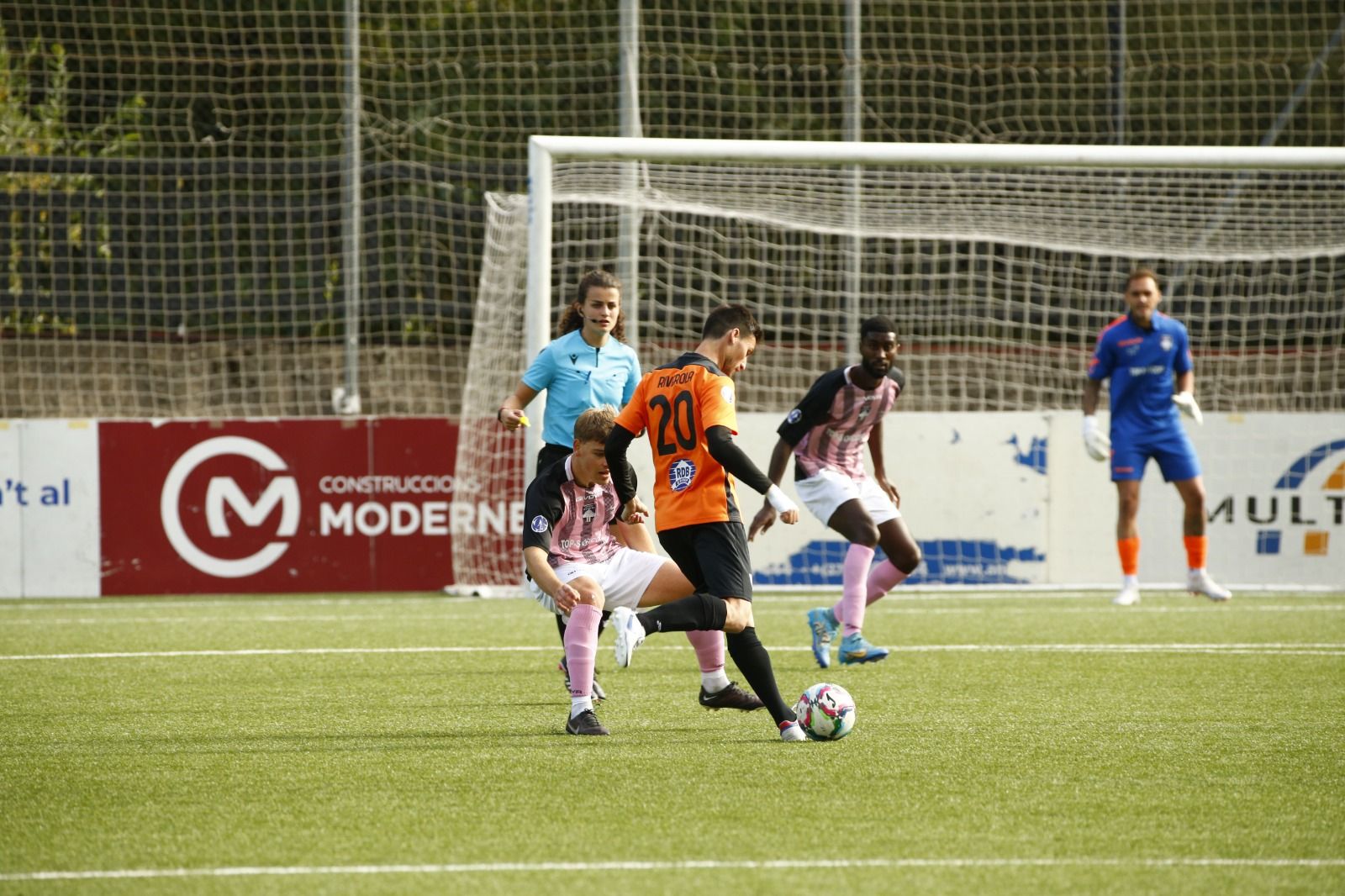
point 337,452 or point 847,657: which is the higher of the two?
point 337,452

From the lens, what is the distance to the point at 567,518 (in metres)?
5.74

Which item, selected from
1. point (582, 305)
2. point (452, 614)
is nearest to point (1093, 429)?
point (452, 614)

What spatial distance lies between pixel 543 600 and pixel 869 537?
2424 mm

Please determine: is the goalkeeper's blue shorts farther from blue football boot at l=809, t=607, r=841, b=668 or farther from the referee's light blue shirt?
the referee's light blue shirt

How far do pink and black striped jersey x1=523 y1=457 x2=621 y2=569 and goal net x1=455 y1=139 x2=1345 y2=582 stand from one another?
4.07m

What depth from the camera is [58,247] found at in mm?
16141

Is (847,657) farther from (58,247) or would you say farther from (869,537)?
(58,247)

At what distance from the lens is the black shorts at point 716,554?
556cm

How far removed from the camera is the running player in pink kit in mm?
7520

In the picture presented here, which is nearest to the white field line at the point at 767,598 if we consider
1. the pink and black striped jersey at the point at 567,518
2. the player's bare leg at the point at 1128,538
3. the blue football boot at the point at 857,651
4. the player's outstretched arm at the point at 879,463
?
the player's bare leg at the point at 1128,538

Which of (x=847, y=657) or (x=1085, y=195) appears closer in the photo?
(x=847, y=657)

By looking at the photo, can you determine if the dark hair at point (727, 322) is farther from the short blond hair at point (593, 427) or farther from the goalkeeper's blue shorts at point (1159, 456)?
the goalkeeper's blue shorts at point (1159, 456)

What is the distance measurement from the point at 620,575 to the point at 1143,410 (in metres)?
5.78

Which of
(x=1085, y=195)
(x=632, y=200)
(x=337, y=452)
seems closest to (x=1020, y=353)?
(x=1085, y=195)
